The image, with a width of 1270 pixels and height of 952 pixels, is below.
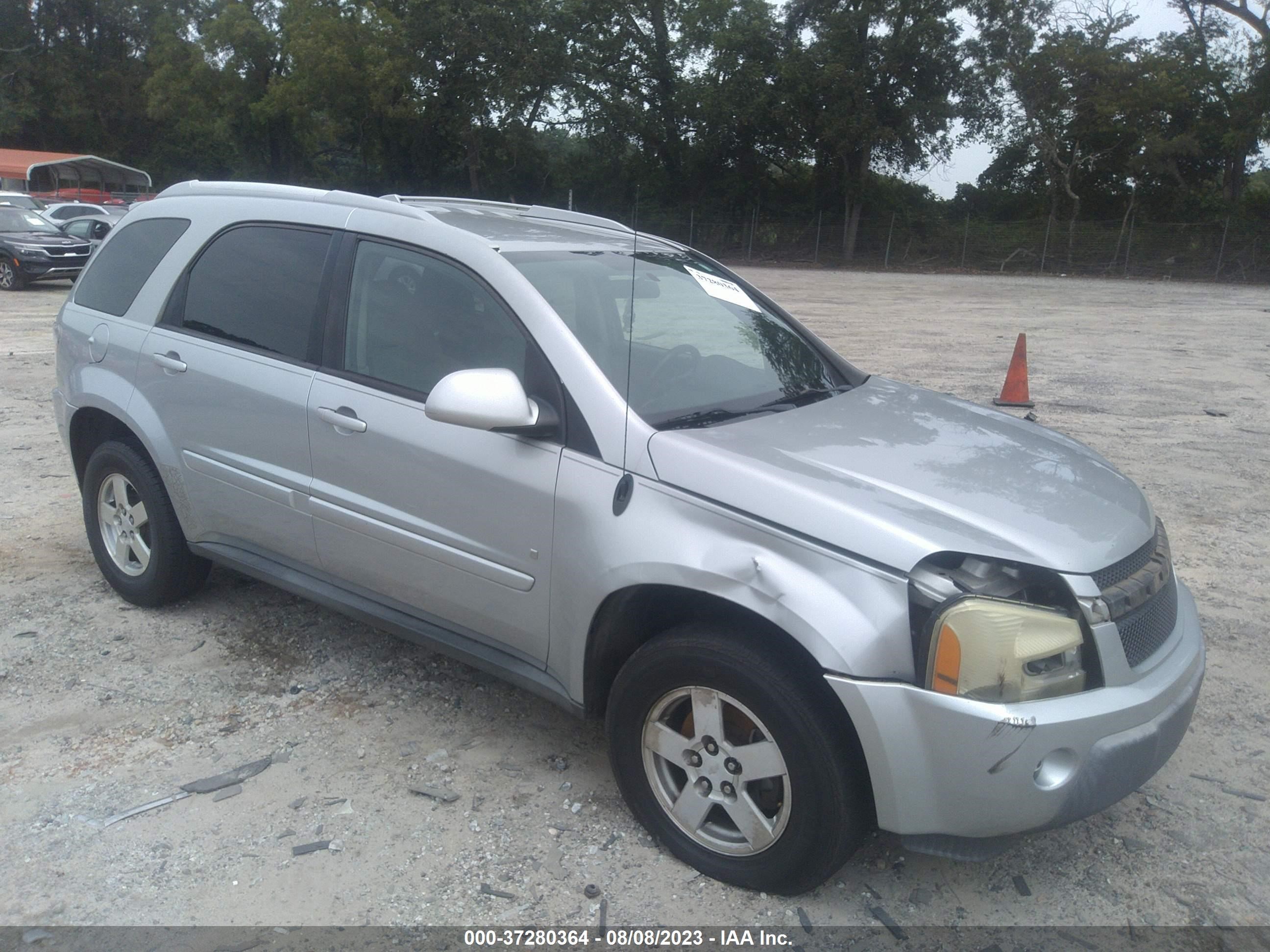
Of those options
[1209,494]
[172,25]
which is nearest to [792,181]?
[172,25]

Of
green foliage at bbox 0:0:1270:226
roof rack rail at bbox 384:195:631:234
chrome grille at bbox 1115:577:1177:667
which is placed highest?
green foliage at bbox 0:0:1270:226

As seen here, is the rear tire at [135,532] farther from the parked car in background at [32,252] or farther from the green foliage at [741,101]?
the green foliage at [741,101]

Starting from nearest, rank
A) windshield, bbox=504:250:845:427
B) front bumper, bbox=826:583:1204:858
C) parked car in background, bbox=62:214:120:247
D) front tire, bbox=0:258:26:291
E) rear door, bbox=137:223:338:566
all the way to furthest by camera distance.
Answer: front bumper, bbox=826:583:1204:858
windshield, bbox=504:250:845:427
rear door, bbox=137:223:338:566
front tire, bbox=0:258:26:291
parked car in background, bbox=62:214:120:247

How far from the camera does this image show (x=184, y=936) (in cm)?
274

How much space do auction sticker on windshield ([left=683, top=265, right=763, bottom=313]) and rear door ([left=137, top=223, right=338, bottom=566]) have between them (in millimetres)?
1399

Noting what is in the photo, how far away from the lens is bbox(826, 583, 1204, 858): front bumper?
250 centimetres

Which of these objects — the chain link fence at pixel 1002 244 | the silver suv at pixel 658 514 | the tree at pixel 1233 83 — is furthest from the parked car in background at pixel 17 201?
the tree at pixel 1233 83

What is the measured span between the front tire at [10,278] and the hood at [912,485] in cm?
2133

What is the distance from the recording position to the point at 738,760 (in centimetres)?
283

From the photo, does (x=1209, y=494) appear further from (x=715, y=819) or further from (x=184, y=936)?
(x=184, y=936)

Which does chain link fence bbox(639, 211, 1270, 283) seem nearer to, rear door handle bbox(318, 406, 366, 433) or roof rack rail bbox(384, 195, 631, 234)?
roof rack rail bbox(384, 195, 631, 234)

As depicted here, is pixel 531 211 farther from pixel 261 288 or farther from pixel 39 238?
pixel 39 238

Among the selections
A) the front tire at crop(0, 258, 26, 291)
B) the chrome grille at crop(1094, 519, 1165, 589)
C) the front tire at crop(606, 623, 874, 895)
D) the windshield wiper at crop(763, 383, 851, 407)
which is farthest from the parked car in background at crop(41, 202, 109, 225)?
the chrome grille at crop(1094, 519, 1165, 589)

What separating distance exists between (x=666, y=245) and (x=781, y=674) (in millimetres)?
2286
